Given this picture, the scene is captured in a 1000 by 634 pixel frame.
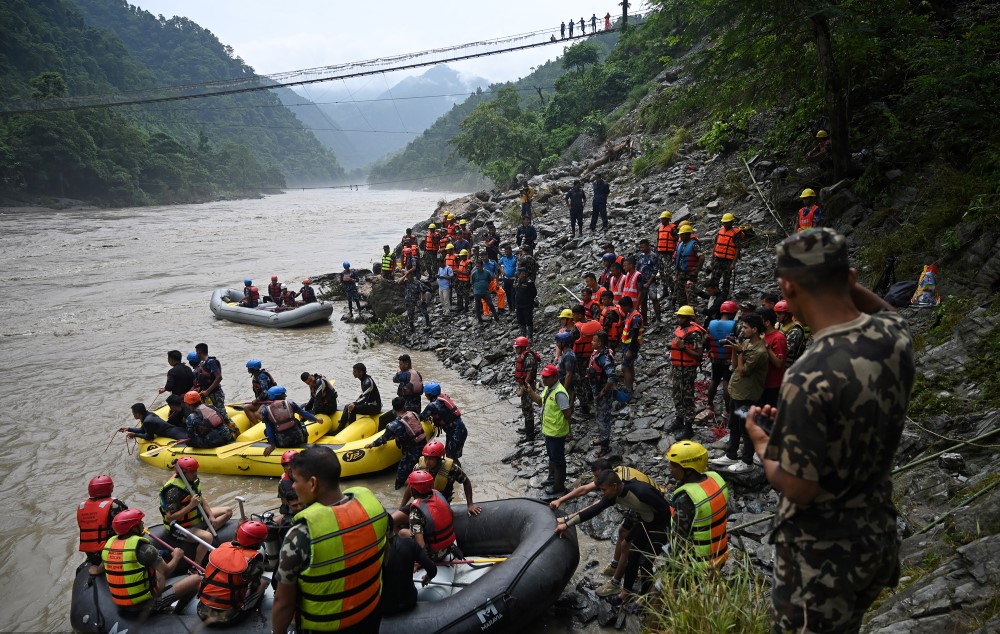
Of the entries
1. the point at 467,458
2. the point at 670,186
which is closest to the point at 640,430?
the point at 467,458

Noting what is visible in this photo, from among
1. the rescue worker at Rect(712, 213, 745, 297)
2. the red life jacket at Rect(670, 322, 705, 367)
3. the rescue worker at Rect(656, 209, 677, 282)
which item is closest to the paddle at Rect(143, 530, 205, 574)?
the red life jacket at Rect(670, 322, 705, 367)

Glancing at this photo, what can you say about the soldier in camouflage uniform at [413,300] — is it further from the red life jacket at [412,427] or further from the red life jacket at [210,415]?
the red life jacket at [412,427]

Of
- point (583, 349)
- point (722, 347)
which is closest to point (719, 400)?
point (722, 347)

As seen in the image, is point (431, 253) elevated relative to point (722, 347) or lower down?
elevated

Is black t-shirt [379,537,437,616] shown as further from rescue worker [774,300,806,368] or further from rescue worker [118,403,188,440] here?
rescue worker [118,403,188,440]

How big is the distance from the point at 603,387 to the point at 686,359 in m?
1.07

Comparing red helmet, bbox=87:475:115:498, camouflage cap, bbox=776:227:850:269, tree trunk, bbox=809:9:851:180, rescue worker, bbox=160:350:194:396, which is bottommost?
rescue worker, bbox=160:350:194:396

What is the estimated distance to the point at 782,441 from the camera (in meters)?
1.81

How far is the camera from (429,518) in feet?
16.5

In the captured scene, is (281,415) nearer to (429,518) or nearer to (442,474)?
(442,474)

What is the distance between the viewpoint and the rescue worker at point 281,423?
8242 mm

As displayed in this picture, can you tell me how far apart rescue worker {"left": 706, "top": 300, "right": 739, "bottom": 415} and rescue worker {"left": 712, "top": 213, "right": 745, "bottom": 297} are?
1.94 m

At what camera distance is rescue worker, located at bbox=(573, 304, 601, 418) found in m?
7.93

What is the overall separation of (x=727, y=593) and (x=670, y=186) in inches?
533
